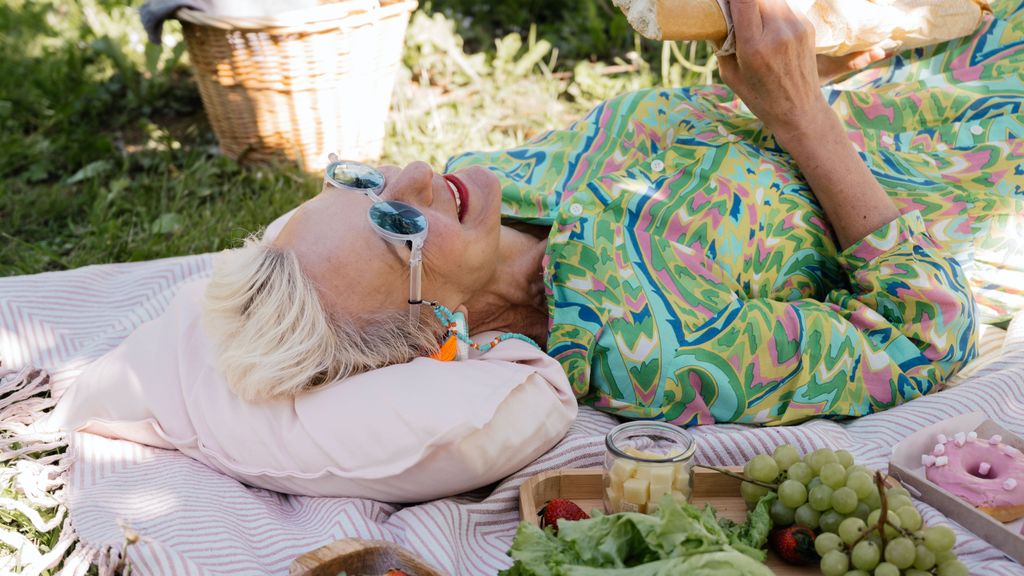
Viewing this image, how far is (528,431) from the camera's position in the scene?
238 centimetres

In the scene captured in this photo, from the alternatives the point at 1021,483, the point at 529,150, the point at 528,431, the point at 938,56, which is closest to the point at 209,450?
the point at 528,431

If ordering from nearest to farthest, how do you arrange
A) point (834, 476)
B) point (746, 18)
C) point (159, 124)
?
point (834, 476), point (746, 18), point (159, 124)

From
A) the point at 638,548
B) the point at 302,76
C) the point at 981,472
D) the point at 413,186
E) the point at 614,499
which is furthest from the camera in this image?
the point at 302,76

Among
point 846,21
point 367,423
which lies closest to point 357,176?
point 367,423

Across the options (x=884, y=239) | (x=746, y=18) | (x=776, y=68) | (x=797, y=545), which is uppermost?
(x=746, y=18)

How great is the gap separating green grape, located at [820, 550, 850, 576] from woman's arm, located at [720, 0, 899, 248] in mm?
1330

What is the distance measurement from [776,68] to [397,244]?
1.29m

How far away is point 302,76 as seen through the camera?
441cm

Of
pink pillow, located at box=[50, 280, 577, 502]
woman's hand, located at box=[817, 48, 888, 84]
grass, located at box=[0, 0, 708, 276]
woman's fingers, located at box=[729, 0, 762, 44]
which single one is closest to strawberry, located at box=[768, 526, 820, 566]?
pink pillow, located at box=[50, 280, 577, 502]

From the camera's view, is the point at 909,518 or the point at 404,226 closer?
the point at 909,518

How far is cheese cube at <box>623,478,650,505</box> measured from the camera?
81.5 inches

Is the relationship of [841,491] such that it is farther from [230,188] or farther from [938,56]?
[230,188]

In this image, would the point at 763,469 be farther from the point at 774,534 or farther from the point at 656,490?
the point at 656,490

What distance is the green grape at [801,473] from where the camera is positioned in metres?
2.10
